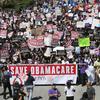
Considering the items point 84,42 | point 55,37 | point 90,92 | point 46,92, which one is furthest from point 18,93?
point 55,37

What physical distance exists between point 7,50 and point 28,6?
49.8 feet

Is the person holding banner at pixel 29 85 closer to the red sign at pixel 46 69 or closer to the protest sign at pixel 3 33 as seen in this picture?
the red sign at pixel 46 69

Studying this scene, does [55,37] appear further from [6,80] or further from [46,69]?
[6,80]

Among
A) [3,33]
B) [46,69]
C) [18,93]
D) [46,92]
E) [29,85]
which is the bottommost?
[46,92]

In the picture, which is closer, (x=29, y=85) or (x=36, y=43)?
(x=29, y=85)

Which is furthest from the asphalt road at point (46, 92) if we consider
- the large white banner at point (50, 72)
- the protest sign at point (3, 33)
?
the protest sign at point (3, 33)

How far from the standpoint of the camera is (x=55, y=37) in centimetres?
3216

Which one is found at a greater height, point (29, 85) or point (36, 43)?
point (36, 43)

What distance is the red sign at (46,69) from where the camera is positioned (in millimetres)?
28844

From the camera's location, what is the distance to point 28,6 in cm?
4619

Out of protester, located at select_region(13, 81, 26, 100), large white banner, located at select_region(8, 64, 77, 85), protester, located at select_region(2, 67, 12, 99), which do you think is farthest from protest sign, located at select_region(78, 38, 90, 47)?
protester, located at select_region(13, 81, 26, 100)

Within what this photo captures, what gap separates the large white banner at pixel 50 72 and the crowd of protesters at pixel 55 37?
449 mm

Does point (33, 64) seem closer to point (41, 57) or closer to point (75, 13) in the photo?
point (41, 57)

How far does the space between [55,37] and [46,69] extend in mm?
3623
